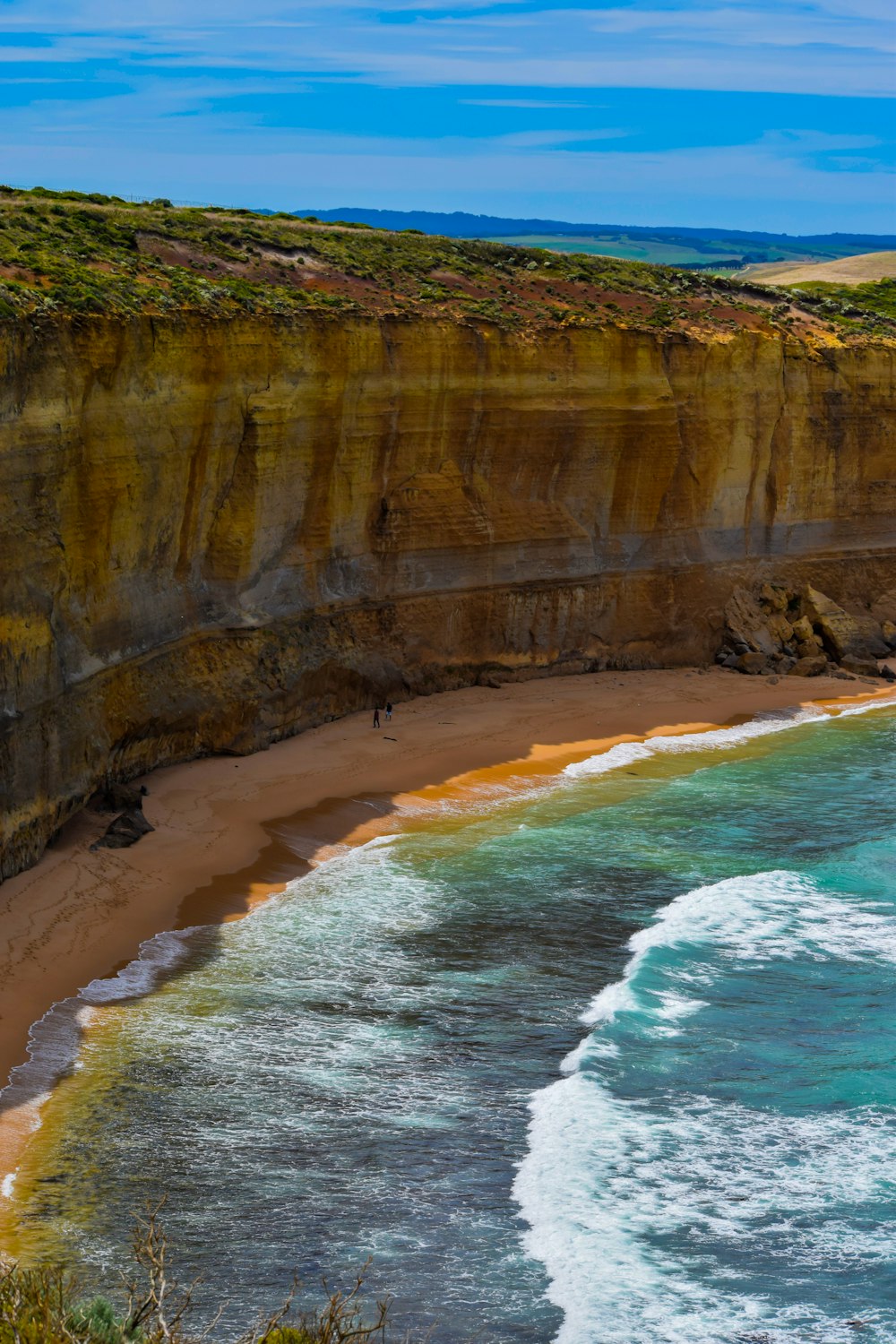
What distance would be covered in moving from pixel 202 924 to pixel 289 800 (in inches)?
225

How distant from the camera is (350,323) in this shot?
33.2m

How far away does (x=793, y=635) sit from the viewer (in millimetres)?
42969

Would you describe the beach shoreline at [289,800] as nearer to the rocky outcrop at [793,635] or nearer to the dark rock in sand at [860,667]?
the rocky outcrop at [793,635]

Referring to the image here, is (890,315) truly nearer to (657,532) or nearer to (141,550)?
(657,532)

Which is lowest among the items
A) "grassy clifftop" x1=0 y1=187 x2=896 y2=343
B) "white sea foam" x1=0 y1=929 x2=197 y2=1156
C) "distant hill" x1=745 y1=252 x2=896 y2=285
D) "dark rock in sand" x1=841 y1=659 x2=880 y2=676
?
"white sea foam" x1=0 y1=929 x2=197 y2=1156

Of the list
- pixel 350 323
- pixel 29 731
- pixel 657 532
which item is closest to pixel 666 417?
pixel 657 532

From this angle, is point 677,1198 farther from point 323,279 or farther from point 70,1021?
point 323,279

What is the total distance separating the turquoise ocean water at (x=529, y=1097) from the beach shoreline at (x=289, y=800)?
0.84 metres

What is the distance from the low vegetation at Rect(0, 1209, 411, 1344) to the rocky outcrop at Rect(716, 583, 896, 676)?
1124 inches

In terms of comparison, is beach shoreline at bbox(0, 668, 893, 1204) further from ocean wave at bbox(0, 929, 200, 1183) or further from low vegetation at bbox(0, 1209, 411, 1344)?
low vegetation at bbox(0, 1209, 411, 1344)

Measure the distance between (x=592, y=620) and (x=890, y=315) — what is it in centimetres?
1875

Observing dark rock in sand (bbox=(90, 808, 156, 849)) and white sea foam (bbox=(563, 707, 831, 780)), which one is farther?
white sea foam (bbox=(563, 707, 831, 780))

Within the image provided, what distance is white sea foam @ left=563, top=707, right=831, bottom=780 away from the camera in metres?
33.8

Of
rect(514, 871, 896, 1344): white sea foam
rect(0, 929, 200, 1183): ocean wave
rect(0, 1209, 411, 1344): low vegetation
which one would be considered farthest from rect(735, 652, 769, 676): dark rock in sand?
rect(0, 1209, 411, 1344): low vegetation
